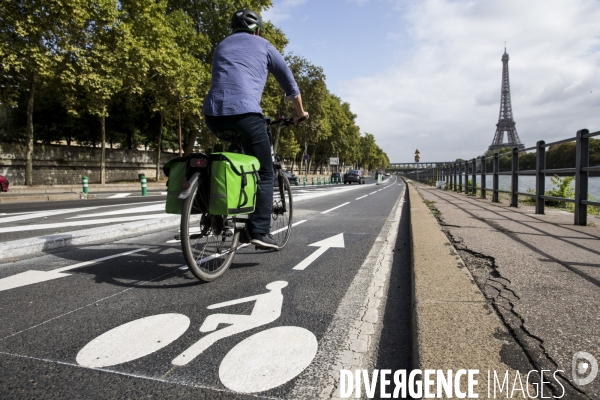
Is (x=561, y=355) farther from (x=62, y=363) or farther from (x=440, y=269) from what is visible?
(x=62, y=363)

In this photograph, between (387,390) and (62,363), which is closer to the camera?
(387,390)

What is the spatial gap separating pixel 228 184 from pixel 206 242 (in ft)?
2.29

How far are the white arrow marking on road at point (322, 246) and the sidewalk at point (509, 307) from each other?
1.03 metres

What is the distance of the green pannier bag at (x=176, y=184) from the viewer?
2979 mm

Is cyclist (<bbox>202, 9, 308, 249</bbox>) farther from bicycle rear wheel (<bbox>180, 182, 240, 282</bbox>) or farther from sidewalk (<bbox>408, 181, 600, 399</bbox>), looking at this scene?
sidewalk (<bbox>408, 181, 600, 399</bbox>)

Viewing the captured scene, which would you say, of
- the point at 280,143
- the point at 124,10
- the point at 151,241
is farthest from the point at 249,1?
the point at 151,241

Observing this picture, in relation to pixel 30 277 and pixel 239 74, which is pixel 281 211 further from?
pixel 30 277

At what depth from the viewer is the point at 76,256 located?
4.24 metres

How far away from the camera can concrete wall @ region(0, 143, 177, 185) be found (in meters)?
27.6

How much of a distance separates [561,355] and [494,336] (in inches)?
10.9

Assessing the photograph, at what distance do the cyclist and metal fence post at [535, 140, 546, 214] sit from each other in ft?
21.2

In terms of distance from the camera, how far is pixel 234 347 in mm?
2014

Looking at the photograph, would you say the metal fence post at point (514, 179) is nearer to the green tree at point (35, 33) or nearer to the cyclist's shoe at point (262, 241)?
the cyclist's shoe at point (262, 241)
